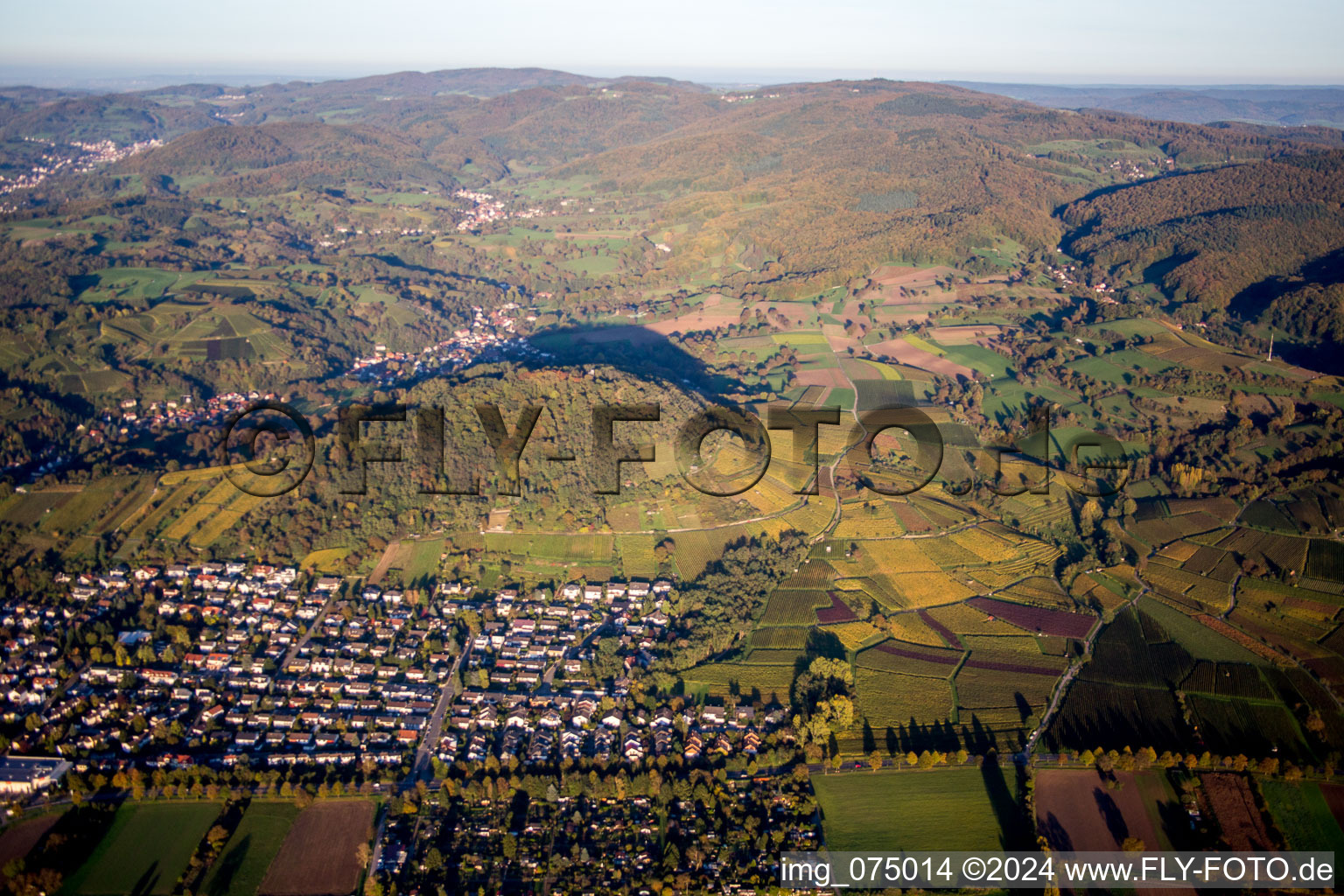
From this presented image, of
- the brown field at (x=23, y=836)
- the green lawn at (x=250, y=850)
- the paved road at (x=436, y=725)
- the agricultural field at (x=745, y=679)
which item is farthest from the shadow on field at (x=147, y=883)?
the agricultural field at (x=745, y=679)

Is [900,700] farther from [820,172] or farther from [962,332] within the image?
[820,172]

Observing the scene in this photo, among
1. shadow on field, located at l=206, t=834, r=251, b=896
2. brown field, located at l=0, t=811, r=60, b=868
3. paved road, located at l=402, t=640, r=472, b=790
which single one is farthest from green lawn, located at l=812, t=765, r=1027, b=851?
brown field, located at l=0, t=811, r=60, b=868

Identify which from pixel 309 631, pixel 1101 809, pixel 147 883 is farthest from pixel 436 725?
pixel 1101 809

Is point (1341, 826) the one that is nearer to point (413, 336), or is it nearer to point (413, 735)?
point (413, 735)

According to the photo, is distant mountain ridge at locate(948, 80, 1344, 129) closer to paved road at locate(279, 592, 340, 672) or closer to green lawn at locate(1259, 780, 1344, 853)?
green lawn at locate(1259, 780, 1344, 853)

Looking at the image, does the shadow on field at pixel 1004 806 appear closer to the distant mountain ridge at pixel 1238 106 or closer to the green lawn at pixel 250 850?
the green lawn at pixel 250 850

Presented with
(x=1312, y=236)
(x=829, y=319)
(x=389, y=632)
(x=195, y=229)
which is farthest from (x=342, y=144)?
(x=1312, y=236)
